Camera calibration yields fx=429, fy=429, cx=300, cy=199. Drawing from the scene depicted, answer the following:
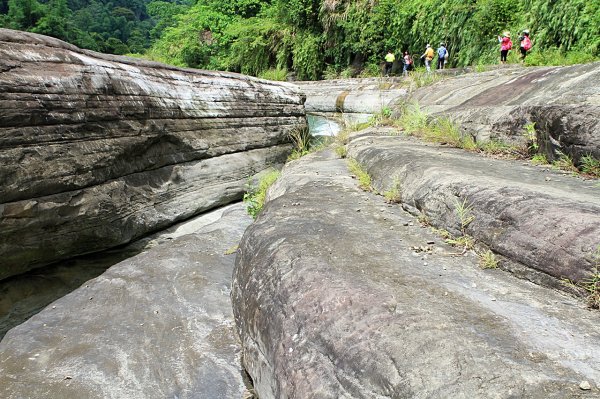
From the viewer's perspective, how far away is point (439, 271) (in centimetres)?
231

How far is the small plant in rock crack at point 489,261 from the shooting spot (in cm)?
231

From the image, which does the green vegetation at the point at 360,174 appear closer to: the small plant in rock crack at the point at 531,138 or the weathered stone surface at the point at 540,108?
the weathered stone surface at the point at 540,108

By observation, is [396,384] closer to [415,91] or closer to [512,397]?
[512,397]

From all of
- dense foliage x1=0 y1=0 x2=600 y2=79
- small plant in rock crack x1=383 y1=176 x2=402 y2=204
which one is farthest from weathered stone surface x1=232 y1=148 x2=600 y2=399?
dense foliage x1=0 y1=0 x2=600 y2=79

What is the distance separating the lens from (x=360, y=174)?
435 centimetres

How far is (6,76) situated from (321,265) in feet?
11.2

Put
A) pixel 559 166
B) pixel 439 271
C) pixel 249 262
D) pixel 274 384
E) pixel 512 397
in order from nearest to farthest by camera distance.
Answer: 1. pixel 512 397
2. pixel 274 384
3. pixel 439 271
4. pixel 249 262
5. pixel 559 166

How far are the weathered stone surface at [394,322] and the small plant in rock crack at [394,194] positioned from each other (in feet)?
1.78

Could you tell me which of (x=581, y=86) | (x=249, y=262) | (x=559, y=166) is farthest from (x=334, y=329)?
(x=581, y=86)

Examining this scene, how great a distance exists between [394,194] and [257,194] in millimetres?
2888

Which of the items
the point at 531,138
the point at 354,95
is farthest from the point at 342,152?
the point at 354,95

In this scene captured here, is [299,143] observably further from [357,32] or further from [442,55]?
[357,32]

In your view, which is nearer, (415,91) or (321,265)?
(321,265)

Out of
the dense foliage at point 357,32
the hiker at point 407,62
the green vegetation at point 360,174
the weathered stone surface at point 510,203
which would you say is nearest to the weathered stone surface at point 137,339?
the green vegetation at point 360,174
